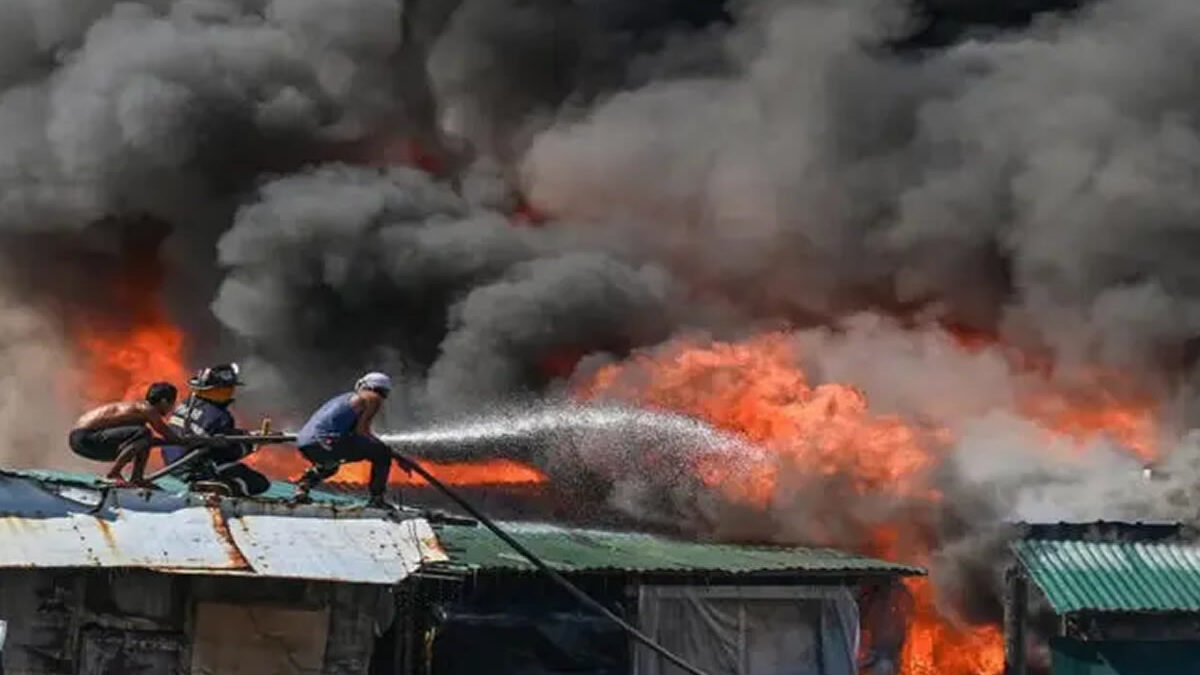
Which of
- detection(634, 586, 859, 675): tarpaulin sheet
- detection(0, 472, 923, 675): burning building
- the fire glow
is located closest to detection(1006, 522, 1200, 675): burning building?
the fire glow

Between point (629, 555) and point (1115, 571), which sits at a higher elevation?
point (1115, 571)

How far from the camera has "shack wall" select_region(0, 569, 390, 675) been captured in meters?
13.8

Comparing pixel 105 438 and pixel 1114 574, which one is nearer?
pixel 105 438

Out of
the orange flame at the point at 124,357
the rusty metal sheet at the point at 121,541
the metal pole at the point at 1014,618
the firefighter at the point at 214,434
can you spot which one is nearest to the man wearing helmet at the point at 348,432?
the firefighter at the point at 214,434

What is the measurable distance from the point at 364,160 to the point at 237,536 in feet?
61.3

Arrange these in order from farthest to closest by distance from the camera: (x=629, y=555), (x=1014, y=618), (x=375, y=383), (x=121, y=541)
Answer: (x=1014, y=618)
(x=629, y=555)
(x=375, y=383)
(x=121, y=541)

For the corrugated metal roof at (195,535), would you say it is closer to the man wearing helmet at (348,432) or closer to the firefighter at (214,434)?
the man wearing helmet at (348,432)

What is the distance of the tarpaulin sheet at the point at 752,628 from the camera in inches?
709

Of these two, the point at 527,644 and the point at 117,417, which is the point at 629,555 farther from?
the point at 117,417

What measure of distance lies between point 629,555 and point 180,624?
5.94 meters

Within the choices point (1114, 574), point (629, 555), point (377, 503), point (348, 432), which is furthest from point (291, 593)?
point (1114, 574)

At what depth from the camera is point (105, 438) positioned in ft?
47.9

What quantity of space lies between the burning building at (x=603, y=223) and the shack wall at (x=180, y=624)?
8449mm

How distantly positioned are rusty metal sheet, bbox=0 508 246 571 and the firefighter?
3.80ft
